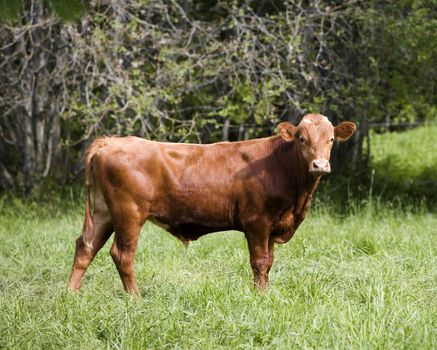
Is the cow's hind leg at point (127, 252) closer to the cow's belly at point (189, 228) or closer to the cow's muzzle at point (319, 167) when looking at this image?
the cow's belly at point (189, 228)

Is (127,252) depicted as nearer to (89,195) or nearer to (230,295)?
(89,195)

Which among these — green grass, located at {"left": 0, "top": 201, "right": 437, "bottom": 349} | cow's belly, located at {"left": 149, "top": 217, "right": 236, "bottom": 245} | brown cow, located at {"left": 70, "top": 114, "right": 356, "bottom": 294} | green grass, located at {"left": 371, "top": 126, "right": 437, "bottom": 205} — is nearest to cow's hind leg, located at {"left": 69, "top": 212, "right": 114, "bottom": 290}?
brown cow, located at {"left": 70, "top": 114, "right": 356, "bottom": 294}

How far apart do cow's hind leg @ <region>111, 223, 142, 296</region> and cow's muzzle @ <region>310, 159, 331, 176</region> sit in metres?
1.38

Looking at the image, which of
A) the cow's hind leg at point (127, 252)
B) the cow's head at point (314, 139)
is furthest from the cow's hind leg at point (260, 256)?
the cow's hind leg at point (127, 252)

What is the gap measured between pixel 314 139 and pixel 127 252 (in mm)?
1614

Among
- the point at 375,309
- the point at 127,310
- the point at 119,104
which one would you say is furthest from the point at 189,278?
the point at 119,104

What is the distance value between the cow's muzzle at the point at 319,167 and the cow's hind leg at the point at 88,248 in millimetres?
1738

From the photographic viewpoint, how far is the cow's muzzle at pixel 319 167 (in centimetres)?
529

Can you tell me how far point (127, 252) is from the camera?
229 inches

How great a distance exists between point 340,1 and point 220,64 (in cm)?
187

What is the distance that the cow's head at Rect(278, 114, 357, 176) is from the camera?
17.5ft

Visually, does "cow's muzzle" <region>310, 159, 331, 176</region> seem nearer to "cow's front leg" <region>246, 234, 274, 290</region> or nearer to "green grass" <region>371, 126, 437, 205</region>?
"cow's front leg" <region>246, 234, 274, 290</region>

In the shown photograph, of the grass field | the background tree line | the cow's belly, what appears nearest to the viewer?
the grass field

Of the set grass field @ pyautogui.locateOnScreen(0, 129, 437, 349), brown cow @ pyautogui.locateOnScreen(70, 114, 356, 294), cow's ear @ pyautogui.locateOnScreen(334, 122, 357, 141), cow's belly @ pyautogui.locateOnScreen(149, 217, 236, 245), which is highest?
cow's ear @ pyautogui.locateOnScreen(334, 122, 357, 141)
